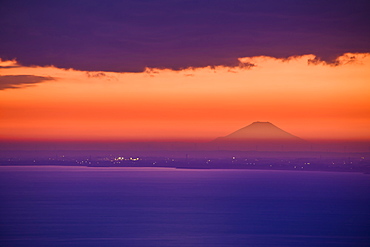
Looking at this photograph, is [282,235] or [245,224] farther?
[245,224]

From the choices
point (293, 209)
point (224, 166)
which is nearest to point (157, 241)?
point (293, 209)

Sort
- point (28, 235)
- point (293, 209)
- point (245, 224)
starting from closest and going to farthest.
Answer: point (28, 235) → point (245, 224) → point (293, 209)

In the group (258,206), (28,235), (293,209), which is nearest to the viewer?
(28,235)

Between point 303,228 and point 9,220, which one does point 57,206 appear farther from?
point 303,228

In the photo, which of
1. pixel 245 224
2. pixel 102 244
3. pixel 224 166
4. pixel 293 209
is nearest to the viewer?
pixel 102 244

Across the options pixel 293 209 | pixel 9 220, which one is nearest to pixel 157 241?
pixel 9 220

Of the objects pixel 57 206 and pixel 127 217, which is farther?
pixel 57 206

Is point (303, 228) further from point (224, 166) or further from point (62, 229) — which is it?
point (224, 166)

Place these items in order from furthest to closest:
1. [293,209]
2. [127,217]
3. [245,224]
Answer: [293,209]
[127,217]
[245,224]
